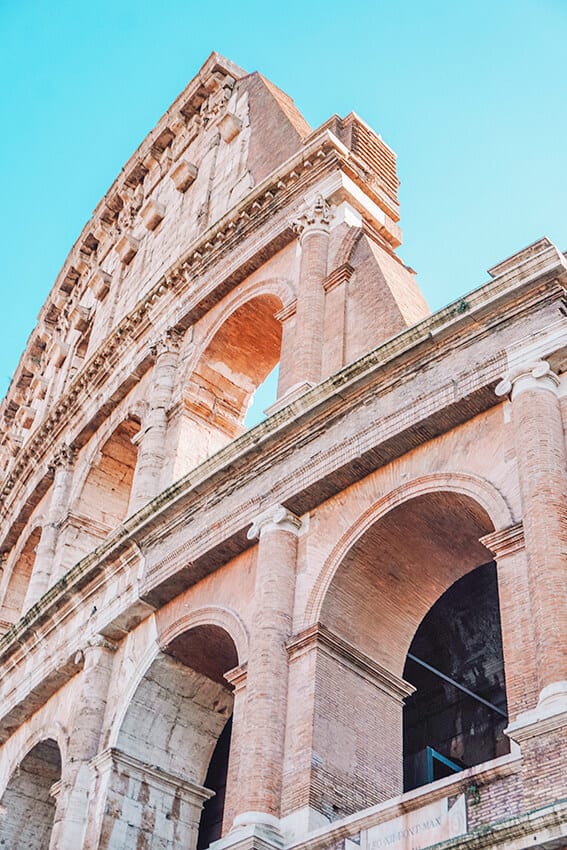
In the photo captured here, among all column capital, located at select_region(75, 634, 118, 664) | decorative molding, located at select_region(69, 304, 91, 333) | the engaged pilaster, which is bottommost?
column capital, located at select_region(75, 634, 118, 664)

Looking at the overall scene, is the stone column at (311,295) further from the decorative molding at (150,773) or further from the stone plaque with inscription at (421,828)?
the stone plaque with inscription at (421,828)

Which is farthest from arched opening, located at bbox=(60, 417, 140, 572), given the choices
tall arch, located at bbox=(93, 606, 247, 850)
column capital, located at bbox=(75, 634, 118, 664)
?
tall arch, located at bbox=(93, 606, 247, 850)

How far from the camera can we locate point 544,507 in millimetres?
10375

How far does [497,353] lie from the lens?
39.7 ft

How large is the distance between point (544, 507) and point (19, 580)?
615 inches

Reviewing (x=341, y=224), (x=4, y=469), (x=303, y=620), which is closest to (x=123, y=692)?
(x=303, y=620)

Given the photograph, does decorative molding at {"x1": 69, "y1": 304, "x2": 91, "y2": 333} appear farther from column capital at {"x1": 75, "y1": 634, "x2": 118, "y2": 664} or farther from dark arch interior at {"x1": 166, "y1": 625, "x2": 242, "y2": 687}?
dark arch interior at {"x1": 166, "y1": 625, "x2": 242, "y2": 687}

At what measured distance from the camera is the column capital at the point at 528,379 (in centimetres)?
1138

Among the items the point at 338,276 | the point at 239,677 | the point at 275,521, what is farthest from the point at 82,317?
the point at 239,677

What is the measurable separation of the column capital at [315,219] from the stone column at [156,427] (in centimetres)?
332

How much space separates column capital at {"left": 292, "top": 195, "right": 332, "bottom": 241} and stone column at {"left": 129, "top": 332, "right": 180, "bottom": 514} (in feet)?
10.9

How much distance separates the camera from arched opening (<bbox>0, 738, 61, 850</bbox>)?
16.2 meters

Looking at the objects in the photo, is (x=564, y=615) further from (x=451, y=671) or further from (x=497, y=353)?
(x=451, y=671)

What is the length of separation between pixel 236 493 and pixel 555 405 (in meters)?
4.52
